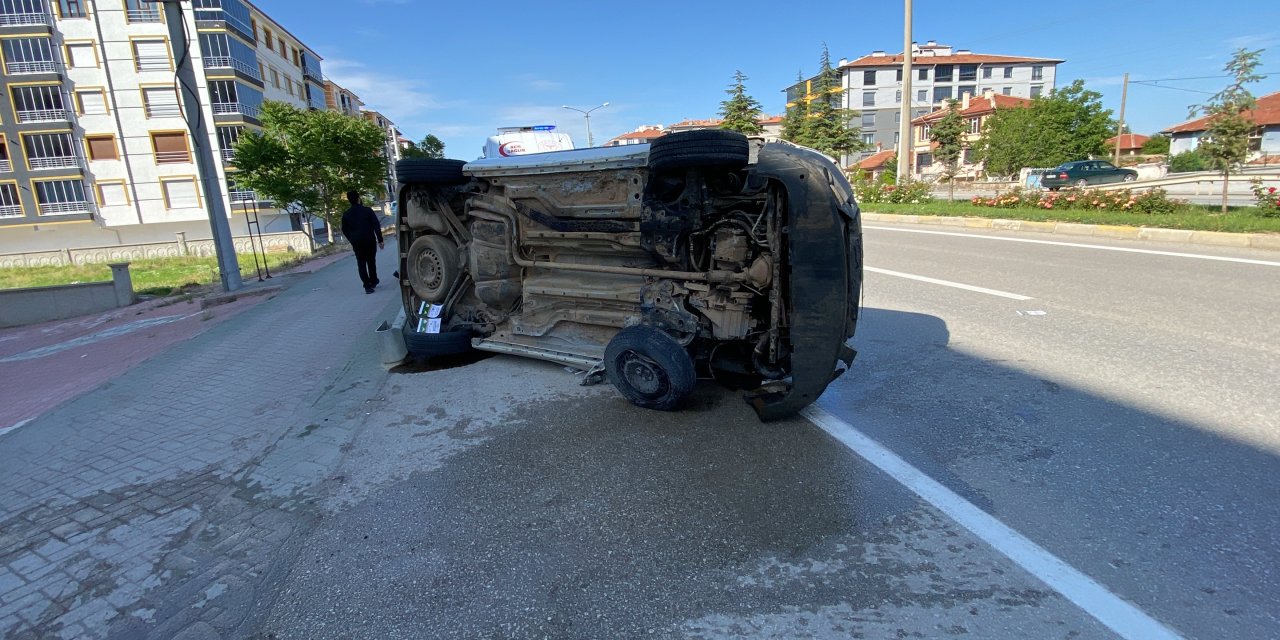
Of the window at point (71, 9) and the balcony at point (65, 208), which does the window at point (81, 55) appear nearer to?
the window at point (71, 9)

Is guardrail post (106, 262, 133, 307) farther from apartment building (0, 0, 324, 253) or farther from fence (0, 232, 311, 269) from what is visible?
apartment building (0, 0, 324, 253)

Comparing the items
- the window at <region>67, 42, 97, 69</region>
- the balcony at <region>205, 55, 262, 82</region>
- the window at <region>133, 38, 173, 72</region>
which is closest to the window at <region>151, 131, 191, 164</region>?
the window at <region>133, 38, 173, 72</region>

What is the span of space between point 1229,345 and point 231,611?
709 centimetres

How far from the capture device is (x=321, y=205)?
1166 inches

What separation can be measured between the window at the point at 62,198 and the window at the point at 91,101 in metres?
5.11

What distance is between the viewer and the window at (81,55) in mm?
43250

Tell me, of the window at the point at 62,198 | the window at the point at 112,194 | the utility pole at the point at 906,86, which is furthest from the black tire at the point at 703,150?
the window at the point at 62,198

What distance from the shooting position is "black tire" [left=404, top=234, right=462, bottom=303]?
19.6 feet

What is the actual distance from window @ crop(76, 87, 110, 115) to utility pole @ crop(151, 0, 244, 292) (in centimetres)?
4561

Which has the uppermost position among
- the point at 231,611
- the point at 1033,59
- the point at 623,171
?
the point at 1033,59

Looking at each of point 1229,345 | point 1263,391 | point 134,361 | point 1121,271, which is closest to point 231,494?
point 134,361

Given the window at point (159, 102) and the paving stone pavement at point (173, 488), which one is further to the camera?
the window at point (159, 102)

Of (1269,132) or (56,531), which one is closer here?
(56,531)

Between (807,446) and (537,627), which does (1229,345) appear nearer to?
(807,446)
